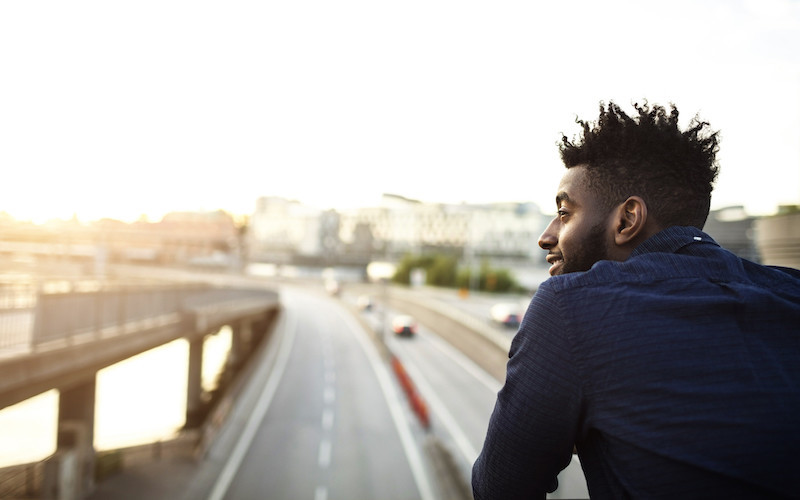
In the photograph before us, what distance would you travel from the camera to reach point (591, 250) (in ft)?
4.55

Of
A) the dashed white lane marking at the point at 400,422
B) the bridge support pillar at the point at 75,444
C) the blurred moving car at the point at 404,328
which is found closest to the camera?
the bridge support pillar at the point at 75,444

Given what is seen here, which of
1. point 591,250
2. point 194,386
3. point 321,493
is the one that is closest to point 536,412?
point 591,250

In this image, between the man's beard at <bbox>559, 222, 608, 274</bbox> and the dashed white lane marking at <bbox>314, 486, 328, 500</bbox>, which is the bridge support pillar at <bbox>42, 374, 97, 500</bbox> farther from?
the man's beard at <bbox>559, 222, 608, 274</bbox>

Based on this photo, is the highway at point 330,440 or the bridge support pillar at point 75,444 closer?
the bridge support pillar at point 75,444

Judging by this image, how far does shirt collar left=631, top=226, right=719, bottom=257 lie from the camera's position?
48.8 inches

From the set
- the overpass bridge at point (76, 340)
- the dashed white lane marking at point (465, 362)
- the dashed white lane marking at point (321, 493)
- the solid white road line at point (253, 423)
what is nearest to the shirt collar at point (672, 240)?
the overpass bridge at point (76, 340)

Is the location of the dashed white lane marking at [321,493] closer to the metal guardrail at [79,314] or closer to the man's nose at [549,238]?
the metal guardrail at [79,314]

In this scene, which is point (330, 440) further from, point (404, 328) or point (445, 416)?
point (404, 328)

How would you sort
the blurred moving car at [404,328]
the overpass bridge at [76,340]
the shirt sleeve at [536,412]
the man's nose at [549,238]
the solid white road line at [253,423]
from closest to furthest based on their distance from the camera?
1. the shirt sleeve at [536,412]
2. the man's nose at [549,238]
3. the overpass bridge at [76,340]
4. the solid white road line at [253,423]
5. the blurred moving car at [404,328]

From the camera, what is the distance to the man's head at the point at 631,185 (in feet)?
4.44

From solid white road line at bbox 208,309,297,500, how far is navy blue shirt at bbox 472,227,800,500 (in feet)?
63.5

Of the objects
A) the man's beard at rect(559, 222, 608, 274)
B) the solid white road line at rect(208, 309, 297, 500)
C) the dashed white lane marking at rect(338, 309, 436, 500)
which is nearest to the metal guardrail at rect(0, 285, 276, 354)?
the solid white road line at rect(208, 309, 297, 500)

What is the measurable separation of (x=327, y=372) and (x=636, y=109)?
39.5 meters

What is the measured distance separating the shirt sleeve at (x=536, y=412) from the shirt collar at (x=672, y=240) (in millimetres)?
292
